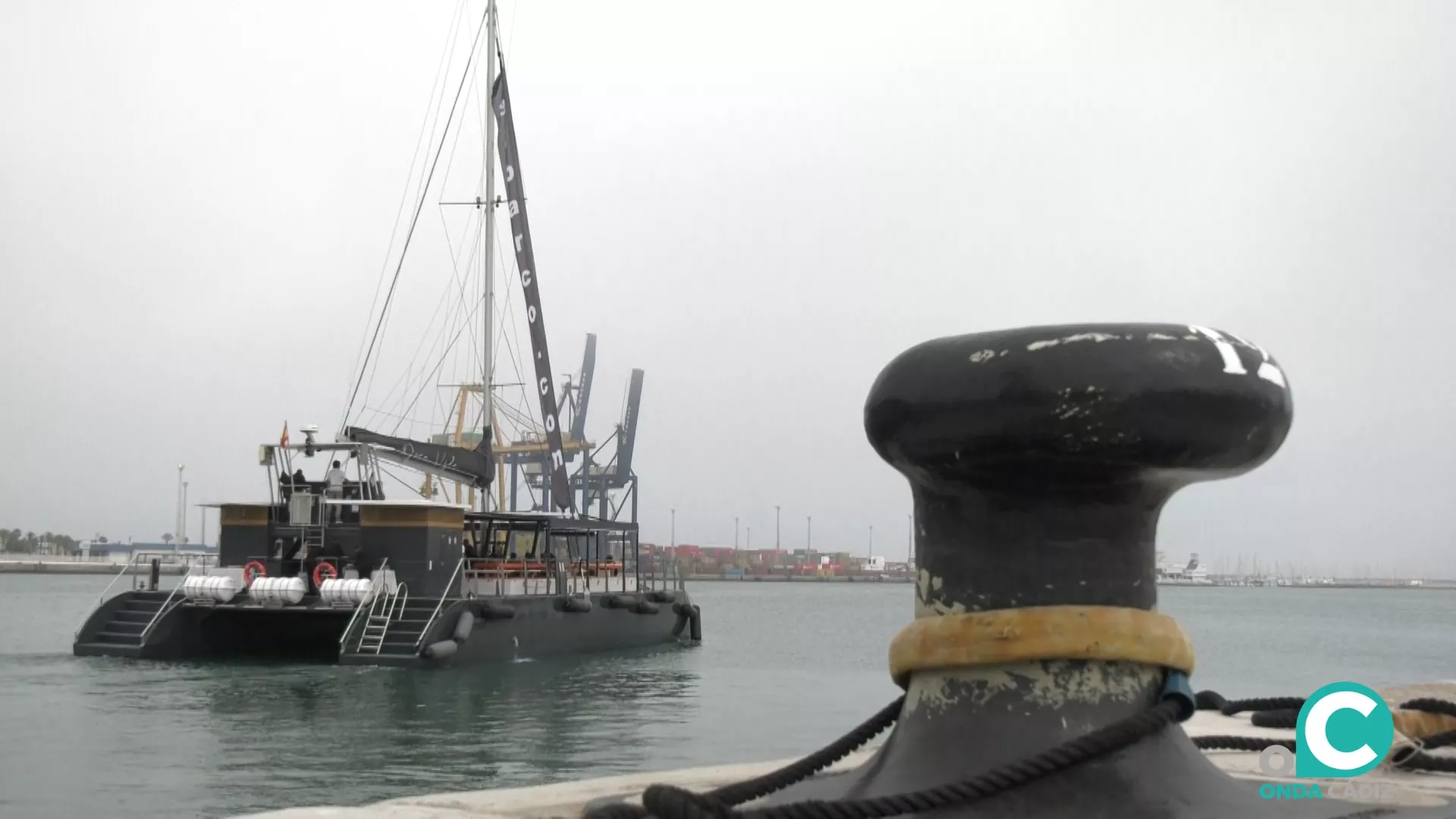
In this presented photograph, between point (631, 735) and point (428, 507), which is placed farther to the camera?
point (428, 507)

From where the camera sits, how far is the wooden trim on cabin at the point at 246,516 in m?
24.7

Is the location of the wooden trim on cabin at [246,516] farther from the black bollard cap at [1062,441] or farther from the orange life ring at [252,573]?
the black bollard cap at [1062,441]

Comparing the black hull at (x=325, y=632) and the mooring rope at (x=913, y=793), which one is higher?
the mooring rope at (x=913, y=793)

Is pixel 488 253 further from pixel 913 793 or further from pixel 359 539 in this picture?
pixel 913 793

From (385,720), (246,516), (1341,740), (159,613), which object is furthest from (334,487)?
(1341,740)

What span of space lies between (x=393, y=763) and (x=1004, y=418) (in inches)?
463

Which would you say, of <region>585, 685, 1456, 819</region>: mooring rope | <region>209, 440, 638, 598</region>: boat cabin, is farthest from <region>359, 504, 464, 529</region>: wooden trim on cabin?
<region>585, 685, 1456, 819</region>: mooring rope

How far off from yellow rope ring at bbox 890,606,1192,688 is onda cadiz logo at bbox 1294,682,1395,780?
0.46 meters

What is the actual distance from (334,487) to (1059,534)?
23.9 metres

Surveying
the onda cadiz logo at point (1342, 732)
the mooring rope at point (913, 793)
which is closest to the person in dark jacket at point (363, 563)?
the mooring rope at point (913, 793)

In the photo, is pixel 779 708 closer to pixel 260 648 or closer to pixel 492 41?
→ pixel 260 648

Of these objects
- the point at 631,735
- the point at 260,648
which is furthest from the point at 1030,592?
the point at 260,648

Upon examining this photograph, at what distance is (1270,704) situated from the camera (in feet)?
13.8

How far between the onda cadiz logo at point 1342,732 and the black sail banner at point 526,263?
3064 centimetres
